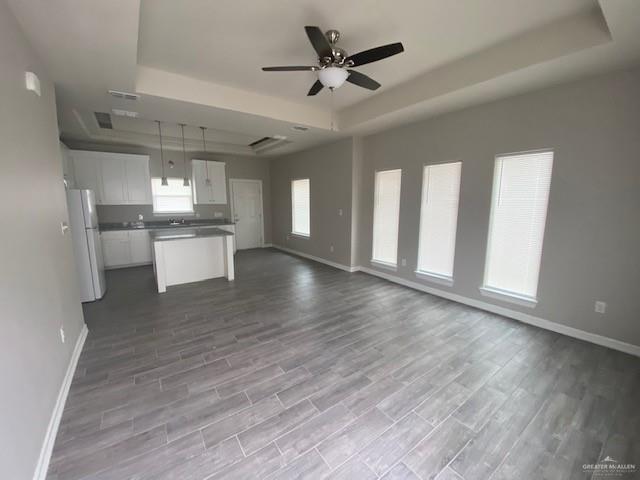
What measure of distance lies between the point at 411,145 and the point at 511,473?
4035 millimetres

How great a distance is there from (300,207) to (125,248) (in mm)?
4005

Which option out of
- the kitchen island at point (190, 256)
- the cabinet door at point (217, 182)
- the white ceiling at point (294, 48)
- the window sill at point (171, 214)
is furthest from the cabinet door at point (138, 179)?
the white ceiling at point (294, 48)

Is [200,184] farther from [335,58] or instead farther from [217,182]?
[335,58]

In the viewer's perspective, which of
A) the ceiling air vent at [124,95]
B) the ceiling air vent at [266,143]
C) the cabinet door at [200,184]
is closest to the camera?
the ceiling air vent at [124,95]

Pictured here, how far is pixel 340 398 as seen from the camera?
2.04 meters

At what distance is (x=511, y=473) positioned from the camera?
1487mm

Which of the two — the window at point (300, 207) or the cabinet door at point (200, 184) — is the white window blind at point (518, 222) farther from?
the cabinet door at point (200, 184)

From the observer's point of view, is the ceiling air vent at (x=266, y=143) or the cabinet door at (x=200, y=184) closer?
the ceiling air vent at (x=266, y=143)

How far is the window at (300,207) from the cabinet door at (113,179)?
3801 mm

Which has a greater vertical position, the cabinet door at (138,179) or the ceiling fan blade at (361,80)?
the ceiling fan blade at (361,80)

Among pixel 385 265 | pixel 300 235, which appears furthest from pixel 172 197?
pixel 385 265

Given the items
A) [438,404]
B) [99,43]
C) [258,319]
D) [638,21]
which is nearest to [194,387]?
[258,319]

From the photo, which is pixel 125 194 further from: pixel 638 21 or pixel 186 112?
pixel 638 21

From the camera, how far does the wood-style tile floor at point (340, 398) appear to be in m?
1.55
